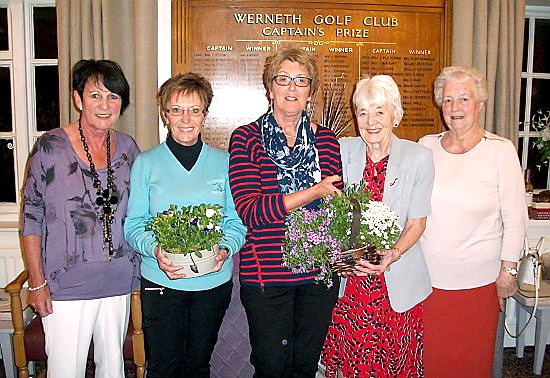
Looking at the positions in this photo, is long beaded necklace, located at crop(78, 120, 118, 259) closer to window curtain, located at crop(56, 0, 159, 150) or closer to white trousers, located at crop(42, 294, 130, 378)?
white trousers, located at crop(42, 294, 130, 378)

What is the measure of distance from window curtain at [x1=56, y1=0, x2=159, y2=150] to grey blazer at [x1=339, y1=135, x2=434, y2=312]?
157cm

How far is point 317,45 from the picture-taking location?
3527 millimetres

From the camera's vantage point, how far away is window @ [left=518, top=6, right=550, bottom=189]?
165 inches

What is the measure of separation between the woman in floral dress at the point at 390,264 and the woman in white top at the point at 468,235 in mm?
196

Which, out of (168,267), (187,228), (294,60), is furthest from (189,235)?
(294,60)

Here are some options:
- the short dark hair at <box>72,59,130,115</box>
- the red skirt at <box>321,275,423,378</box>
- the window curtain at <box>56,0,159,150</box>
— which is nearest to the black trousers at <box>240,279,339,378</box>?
the red skirt at <box>321,275,423,378</box>

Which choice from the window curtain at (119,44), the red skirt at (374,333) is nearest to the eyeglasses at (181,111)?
the red skirt at (374,333)

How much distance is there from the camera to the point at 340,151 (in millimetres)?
2303

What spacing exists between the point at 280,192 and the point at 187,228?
39cm

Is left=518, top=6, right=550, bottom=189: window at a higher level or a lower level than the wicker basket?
higher

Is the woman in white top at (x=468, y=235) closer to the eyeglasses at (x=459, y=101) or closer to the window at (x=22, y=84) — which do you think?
the eyeglasses at (x=459, y=101)

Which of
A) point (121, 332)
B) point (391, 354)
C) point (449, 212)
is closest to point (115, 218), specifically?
point (121, 332)

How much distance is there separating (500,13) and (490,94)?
0.54 meters

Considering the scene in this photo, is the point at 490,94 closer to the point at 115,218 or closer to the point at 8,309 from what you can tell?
the point at 115,218
